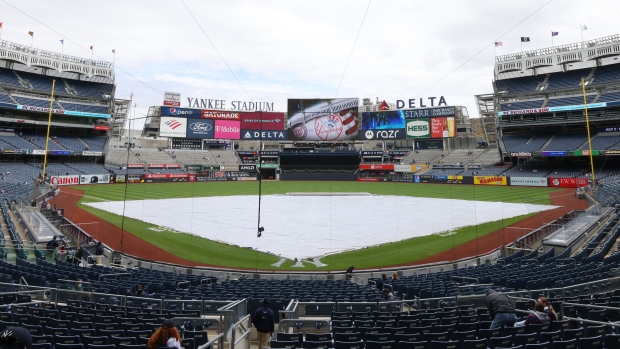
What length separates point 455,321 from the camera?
806 cm

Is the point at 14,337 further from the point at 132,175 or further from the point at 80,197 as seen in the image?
the point at 132,175

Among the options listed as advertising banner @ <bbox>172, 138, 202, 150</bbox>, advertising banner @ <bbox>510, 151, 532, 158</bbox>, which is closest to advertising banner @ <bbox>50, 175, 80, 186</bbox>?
advertising banner @ <bbox>172, 138, 202, 150</bbox>

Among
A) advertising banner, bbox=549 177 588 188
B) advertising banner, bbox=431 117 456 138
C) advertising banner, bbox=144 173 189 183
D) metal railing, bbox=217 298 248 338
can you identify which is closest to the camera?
metal railing, bbox=217 298 248 338

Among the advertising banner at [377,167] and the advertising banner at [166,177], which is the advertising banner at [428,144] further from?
the advertising banner at [166,177]

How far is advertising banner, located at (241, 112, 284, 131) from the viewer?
98.7 metres

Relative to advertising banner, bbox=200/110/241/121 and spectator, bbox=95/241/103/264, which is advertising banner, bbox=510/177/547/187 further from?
spectator, bbox=95/241/103/264

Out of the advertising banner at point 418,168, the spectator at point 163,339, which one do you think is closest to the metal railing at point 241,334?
the spectator at point 163,339

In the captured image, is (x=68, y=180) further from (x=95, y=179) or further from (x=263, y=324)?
(x=263, y=324)

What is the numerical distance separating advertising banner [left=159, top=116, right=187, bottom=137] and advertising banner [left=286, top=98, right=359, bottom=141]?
27271 mm

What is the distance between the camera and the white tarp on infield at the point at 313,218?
85.7ft

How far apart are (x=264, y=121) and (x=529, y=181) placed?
63624 mm

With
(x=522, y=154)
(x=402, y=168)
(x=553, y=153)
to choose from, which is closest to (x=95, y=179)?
(x=402, y=168)

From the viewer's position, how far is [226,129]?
98.4 metres

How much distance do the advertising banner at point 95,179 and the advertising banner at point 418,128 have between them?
69.3m
